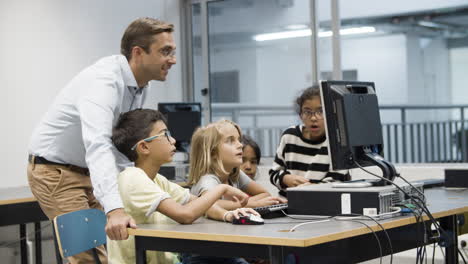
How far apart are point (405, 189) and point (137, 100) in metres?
1.11

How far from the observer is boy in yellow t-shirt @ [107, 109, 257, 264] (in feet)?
7.72

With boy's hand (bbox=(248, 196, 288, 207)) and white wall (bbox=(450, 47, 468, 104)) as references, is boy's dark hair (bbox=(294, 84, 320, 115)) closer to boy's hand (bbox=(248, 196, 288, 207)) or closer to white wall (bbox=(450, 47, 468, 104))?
boy's hand (bbox=(248, 196, 288, 207))

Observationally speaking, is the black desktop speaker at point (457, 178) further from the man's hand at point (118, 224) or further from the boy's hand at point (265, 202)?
the man's hand at point (118, 224)

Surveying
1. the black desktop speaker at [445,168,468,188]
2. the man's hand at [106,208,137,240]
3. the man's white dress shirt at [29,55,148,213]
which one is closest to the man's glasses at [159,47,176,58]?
the man's white dress shirt at [29,55,148,213]

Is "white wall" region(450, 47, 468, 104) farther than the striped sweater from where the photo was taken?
Yes

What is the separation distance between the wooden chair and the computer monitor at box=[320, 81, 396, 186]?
897 millimetres

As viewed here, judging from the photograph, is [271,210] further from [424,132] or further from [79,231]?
[424,132]

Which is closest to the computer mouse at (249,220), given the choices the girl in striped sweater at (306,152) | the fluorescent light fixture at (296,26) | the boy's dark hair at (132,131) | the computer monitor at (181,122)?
the boy's dark hair at (132,131)

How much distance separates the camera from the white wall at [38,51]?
499 cm

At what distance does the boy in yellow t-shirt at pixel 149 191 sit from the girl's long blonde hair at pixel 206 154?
25cm

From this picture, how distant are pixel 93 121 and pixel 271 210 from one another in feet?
2.26

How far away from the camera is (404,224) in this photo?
232 cm

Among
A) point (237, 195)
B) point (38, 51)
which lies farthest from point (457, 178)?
point (38, 51)

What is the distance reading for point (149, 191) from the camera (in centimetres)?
238
